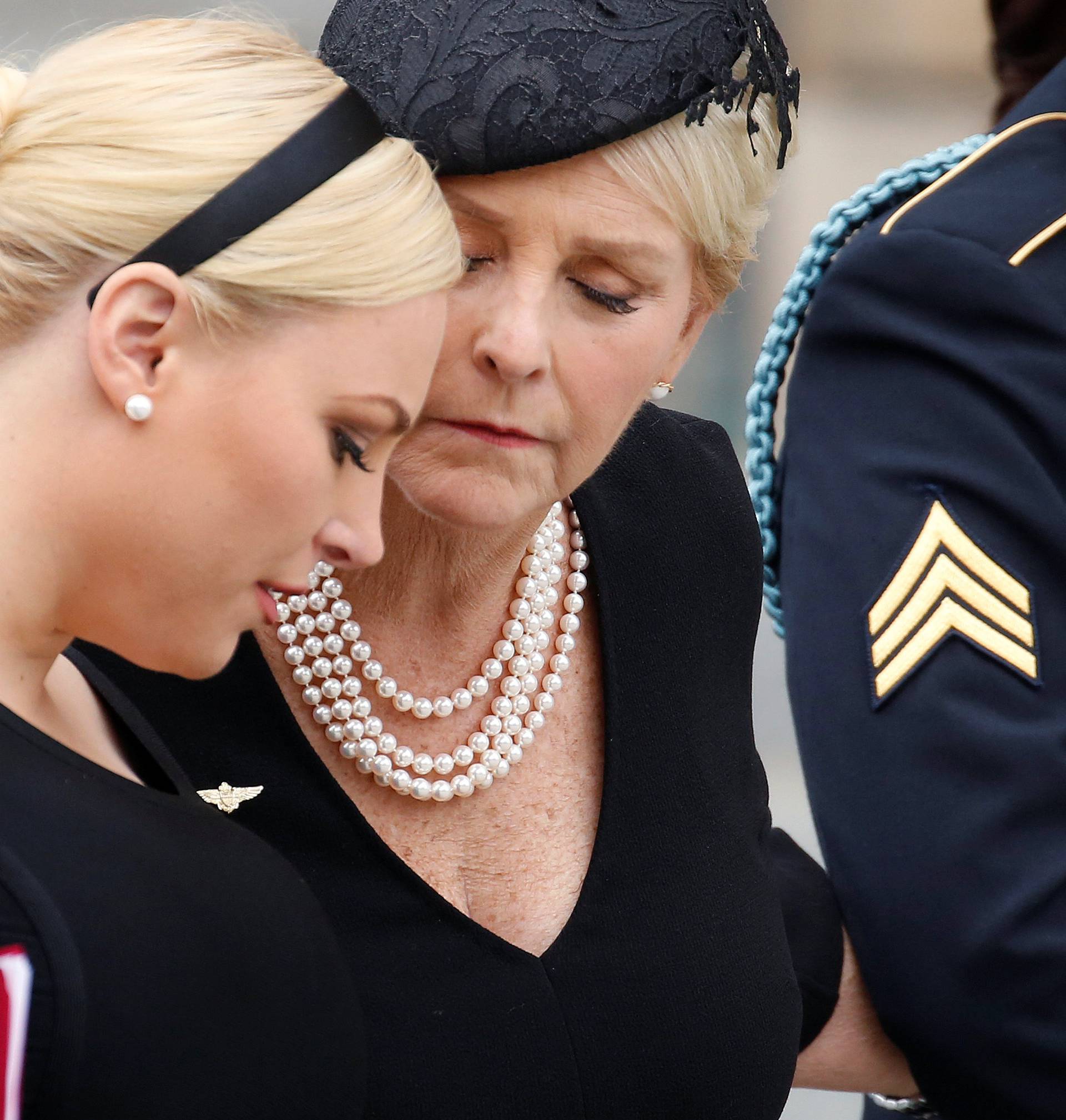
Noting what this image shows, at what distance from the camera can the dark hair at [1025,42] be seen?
4.84ft

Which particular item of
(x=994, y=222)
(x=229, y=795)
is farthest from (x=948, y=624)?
(x=229, y=795)

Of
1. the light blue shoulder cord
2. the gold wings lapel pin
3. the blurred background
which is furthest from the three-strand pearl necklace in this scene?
the blurred background

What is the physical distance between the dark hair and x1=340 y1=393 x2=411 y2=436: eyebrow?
2.81ft

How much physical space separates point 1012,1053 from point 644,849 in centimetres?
37

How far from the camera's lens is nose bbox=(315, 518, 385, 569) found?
98 cm

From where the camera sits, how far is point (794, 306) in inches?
54.5

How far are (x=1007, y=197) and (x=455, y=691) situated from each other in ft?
2.15

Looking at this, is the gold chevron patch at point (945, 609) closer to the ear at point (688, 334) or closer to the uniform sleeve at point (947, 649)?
the uniform sleeve at point (947, 649)

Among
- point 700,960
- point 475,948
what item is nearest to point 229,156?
point 475,948

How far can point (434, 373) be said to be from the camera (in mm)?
1202

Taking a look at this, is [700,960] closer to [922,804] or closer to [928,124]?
[922,804]

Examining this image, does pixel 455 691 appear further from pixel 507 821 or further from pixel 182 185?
pixel 182 185

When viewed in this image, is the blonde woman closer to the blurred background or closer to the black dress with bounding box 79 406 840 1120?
the black dress with bounding box 79 406 840 1120

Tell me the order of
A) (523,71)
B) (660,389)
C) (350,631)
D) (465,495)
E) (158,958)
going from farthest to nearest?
(660,389)
(350,631)
(465,495)
(523,71)
(158,958)
